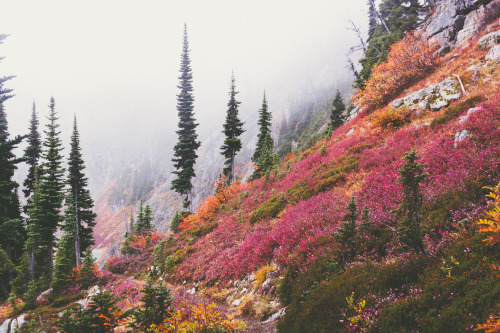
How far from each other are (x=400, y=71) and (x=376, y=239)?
18.2m

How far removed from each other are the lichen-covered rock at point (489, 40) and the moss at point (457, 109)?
7055mm

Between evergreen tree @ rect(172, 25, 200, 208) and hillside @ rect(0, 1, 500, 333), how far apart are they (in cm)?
1068

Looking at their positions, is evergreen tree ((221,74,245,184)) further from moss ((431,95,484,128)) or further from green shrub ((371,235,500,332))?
green shrub ((371,235,500,332))

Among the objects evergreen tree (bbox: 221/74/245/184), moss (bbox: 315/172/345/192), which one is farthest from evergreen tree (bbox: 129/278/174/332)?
evergreen tree (bbox: 221/74/245/184)

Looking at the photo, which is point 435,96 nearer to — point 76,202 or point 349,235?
point 349,235

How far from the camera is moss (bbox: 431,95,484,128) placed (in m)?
10.1

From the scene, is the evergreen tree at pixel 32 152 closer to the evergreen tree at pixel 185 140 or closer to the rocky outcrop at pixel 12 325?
the evergreen tree at pixel 185 140

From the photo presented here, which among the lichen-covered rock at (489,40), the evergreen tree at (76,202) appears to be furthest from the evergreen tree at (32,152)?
the lichen-covered rock at (489,40)

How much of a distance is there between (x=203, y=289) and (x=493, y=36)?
2317cm

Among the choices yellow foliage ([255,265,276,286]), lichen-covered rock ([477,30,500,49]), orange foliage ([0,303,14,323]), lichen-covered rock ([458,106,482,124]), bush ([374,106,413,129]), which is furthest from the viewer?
orange foliage ([0,303,14,323])

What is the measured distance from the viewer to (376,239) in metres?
5.98

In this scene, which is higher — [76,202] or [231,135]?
[231,135]

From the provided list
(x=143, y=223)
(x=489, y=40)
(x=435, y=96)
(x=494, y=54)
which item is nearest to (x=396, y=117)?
(x=435, y=96)

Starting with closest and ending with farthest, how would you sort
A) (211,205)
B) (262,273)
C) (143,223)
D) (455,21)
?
(262,273), (455,21), (211,205), (143,223)
